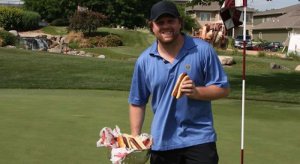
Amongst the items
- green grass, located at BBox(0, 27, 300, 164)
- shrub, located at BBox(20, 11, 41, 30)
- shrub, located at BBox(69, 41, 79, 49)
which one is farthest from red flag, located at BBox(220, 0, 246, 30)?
shrub, located at BBox(20, 11, 41, 30)

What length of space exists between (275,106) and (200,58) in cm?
846

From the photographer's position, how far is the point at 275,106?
1180cm

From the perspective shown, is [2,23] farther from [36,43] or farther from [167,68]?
[167,68]

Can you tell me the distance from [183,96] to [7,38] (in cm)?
3111

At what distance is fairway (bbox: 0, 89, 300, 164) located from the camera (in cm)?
616

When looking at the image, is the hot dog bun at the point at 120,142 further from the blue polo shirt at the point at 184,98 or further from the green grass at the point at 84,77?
the green grass at the point at 84,77

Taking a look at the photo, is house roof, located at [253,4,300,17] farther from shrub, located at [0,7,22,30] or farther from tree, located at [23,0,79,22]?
shrub, located at [0,7,22,30]

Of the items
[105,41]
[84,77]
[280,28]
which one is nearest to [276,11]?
[280,28]

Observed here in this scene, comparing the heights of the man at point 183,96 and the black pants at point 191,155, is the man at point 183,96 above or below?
above

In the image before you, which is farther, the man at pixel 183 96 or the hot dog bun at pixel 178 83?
the man at pixel 183 96

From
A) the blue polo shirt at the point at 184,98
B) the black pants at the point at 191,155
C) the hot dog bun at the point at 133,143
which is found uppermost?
the blue polo shirt at the point at 184,98

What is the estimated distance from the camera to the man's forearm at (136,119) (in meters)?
3.98

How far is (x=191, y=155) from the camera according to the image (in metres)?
3.70

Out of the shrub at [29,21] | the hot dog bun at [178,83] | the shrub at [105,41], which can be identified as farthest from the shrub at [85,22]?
the hot dog bun at [178,83]
